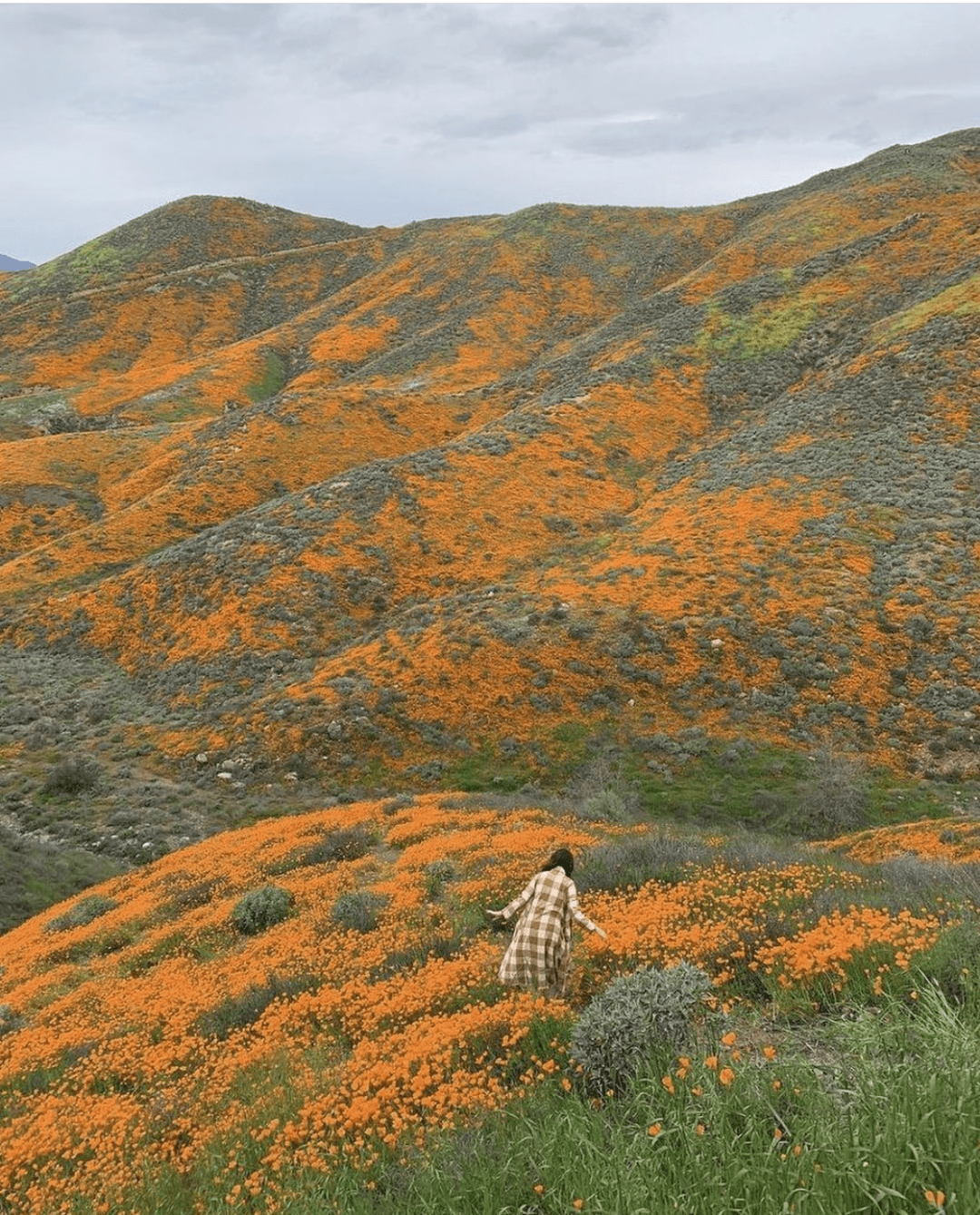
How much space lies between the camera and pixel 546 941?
7805 millimetres

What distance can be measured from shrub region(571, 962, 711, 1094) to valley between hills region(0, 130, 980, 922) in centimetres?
1407

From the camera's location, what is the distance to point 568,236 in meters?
90.2

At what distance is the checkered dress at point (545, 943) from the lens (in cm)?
777

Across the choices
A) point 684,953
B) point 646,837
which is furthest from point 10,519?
point 684,953

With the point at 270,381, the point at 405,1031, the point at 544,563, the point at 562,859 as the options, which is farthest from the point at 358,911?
the point at 270,381

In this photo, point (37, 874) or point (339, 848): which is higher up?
point (339, 848)

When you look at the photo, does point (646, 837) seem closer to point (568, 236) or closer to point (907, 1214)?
point (907, 1214)

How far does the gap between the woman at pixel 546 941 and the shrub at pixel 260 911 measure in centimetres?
634

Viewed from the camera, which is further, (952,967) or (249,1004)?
(249,1004)

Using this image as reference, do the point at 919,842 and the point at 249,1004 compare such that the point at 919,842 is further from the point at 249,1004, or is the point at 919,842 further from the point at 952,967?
the point at 249,1004

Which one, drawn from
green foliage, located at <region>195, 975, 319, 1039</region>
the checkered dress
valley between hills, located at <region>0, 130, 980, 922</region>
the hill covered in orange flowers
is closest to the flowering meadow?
green foliage, located at <region>195, 975, 319, 1039</region>

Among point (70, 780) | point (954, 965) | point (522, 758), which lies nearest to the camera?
point (954, 965)

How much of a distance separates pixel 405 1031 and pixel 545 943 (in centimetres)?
174

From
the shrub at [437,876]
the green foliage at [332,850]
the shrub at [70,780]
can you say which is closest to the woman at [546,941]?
the shrub at [437,876]
